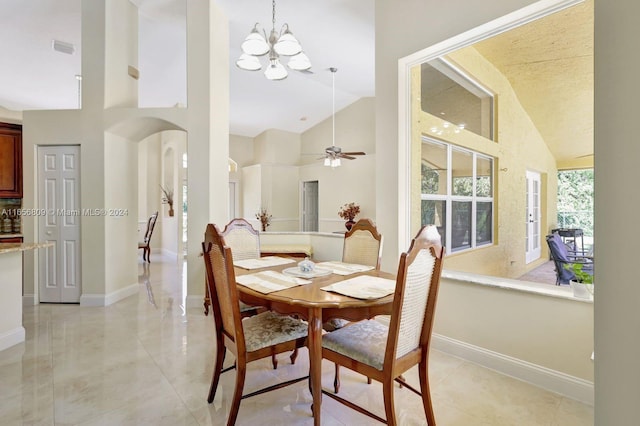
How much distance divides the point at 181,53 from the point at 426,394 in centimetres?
562

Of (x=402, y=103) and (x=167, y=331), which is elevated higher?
(x=402, y=103)

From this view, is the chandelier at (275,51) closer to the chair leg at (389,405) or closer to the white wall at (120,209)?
the white wall at (120,209)

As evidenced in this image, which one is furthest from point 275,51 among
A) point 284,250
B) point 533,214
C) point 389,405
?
point 533,214

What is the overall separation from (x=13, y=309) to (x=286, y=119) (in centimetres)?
673

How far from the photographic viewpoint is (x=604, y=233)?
1.71 feet

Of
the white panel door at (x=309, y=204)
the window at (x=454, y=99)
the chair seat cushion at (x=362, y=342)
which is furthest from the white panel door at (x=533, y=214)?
the white panel door at (x=309, y=204)

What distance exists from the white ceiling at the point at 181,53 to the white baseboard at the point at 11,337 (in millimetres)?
3567

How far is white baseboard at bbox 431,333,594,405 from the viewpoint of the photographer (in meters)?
2.05

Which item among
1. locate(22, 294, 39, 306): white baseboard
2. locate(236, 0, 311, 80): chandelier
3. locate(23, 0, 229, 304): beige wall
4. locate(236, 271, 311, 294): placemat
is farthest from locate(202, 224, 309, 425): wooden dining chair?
locate(22, 294, 39, 306): white baseboard

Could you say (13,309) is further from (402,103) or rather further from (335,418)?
(402,103)

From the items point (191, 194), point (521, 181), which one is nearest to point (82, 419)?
point (191, 194)

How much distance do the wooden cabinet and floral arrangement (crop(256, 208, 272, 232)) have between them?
4.47 m

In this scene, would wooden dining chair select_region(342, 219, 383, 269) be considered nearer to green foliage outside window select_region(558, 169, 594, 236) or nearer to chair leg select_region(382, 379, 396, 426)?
chair leg select_region(382, 379, 396, 426)

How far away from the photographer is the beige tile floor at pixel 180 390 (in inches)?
73.5
